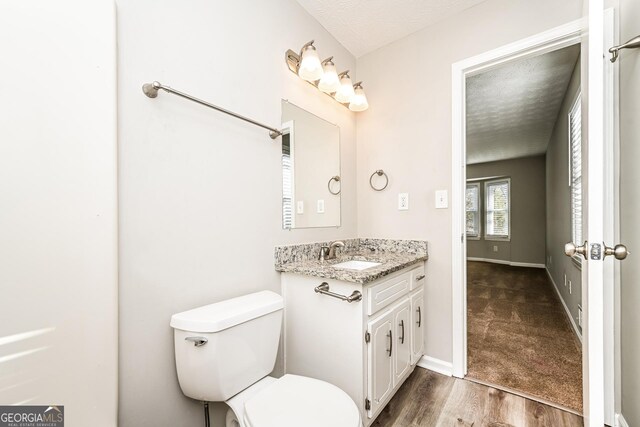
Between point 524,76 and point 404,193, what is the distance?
6.02 ft

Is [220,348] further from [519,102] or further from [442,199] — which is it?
[519,102]

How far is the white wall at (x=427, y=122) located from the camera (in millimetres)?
1705

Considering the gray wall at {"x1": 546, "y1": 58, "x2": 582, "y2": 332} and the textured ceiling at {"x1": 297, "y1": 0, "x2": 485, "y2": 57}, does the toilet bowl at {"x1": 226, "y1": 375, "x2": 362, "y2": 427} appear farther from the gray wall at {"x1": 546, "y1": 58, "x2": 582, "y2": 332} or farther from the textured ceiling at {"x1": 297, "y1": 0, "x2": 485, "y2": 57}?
the gray wall at {"x1": 546, "y1": 58, "x2": 582, "y2": 332}

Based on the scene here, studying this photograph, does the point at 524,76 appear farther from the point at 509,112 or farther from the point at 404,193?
the point at 404,193

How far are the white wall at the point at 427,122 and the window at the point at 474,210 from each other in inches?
215

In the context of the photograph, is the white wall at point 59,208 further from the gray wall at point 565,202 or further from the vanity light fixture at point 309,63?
the gray wall at point 565,202

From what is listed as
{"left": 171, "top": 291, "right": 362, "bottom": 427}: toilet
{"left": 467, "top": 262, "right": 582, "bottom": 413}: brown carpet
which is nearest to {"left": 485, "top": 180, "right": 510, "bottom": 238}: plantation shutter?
{"left": 467, "top": 262, "right": 582, "bottom": 413}: brown carpet

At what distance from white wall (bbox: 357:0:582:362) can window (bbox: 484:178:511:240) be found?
5.38 m

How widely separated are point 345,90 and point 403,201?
928 mm

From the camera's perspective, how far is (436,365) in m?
1.87

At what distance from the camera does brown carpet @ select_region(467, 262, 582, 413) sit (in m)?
1.68

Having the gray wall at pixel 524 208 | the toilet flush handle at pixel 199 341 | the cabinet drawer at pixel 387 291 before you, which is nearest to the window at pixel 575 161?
the cabinet drawer at pixel 387 291

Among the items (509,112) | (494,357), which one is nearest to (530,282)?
(509,112)

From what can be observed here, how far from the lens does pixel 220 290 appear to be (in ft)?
4.11
